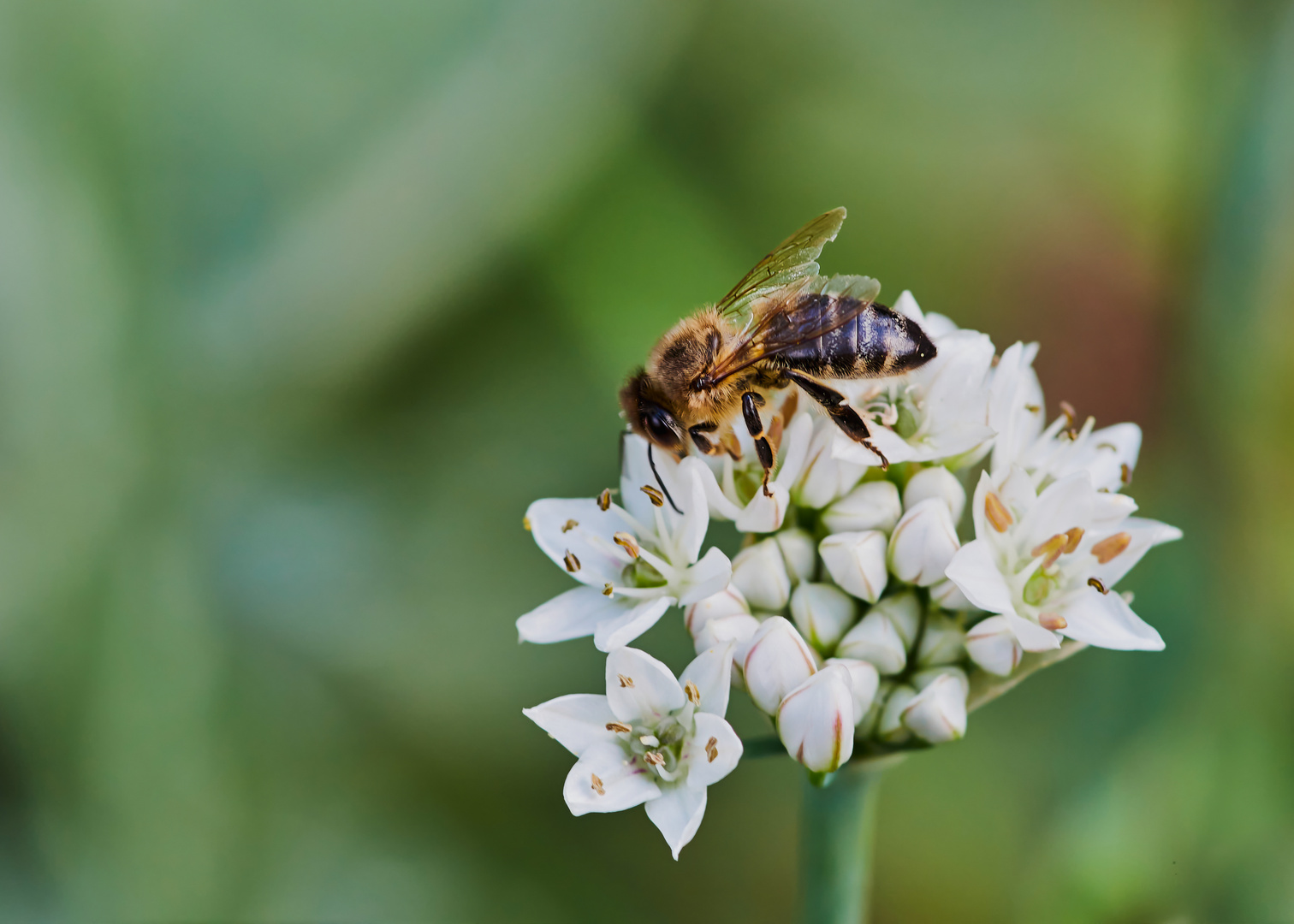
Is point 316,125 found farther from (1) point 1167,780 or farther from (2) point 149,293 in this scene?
(1) point 1167,780

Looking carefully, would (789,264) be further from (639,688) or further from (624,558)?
(639,688)

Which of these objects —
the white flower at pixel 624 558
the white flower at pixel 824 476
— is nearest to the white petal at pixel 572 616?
the white flower at pixel 624 558

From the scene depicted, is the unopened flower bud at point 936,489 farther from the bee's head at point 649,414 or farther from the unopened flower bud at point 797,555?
the bee's head at point 649,414

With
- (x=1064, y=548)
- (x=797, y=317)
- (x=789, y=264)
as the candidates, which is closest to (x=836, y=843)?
(x=1064, y=548)

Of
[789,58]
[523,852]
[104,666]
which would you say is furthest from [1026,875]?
[789,58]

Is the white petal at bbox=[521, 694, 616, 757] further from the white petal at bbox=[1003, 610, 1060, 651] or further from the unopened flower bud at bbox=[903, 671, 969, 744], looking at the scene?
the white petal at bbox=[1003, 610, 1060, 651]

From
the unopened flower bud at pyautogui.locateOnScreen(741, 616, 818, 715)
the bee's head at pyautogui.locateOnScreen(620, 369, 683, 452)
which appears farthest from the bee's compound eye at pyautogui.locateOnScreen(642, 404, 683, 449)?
the unopened flower bud at pyautogui.locateOnScreen(741, 616, 818, 715)
